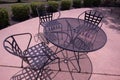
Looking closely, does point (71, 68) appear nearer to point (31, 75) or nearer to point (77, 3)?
point (31, 75)

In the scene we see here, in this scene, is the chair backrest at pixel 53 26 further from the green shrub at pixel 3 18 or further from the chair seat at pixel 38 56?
the green shrub at pixel 3 18

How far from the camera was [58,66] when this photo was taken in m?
5.64

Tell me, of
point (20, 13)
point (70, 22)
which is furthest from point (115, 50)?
point (20, 13)

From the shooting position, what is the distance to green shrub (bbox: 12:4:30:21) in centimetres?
839

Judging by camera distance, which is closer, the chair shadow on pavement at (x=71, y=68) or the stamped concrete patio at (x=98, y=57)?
the chair shadow on pavement at (x=71, y=68)

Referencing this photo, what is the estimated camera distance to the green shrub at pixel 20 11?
839 centimetres

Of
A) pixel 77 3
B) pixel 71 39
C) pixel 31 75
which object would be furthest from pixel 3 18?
pixel 77 3

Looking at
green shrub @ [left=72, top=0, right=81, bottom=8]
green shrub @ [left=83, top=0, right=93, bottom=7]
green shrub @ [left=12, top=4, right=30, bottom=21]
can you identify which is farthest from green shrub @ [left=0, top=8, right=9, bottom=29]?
green shrub @ [left=83, top=0, right=93, bottom=7]

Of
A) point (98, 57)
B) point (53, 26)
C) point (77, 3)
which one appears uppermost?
point (53, 26)

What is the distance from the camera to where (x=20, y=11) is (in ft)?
27.7

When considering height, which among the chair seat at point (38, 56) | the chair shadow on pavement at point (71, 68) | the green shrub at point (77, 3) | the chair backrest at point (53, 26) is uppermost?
the chair backrest at point (53, 26)

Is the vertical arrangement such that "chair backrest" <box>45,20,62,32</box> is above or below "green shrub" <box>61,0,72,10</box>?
above

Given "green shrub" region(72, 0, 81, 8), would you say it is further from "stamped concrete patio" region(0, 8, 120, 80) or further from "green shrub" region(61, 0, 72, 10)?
"stamped concrete patio" region(0, 8, 120, 80)

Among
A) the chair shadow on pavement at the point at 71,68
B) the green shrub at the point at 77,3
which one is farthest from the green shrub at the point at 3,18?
the green shrub at the point at 77,3
